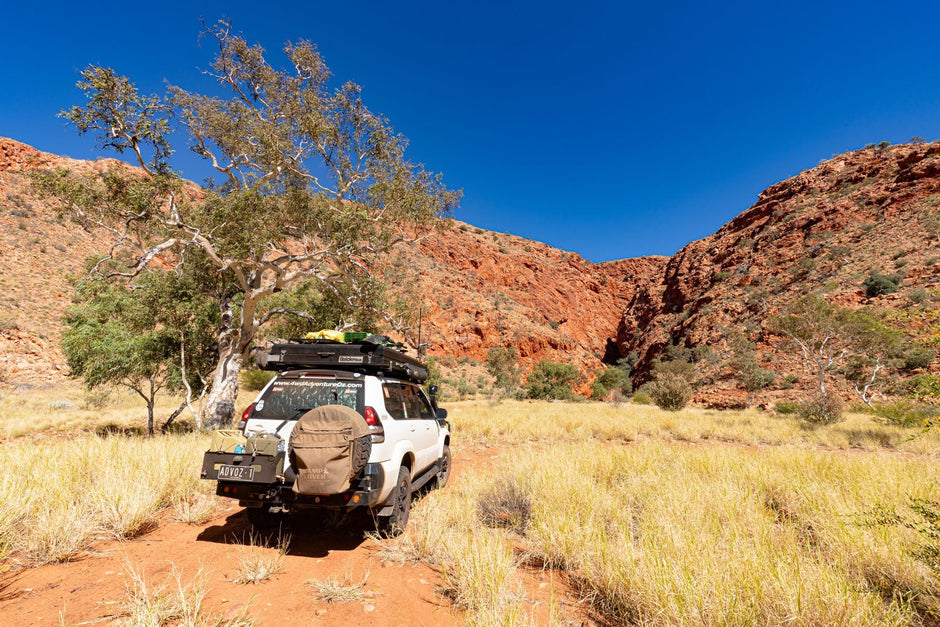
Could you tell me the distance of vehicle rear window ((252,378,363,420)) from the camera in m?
4.85

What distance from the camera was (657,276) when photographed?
8744 centimetres

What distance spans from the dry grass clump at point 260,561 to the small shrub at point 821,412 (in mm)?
20623

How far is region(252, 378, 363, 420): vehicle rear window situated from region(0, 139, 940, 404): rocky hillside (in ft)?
41.9

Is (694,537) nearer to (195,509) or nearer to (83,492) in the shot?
(195,509)

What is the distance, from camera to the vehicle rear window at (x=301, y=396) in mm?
4848

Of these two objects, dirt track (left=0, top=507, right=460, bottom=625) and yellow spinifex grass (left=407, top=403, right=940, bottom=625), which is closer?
yellow spinifex grass (left=407, top=403, right=940, bottom=625)

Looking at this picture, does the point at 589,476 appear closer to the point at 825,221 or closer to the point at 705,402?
the point at 705,402

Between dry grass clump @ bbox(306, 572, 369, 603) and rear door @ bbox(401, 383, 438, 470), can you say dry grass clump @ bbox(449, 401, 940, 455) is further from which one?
dry grass clump @ bbox(306, 572, 369, 603)

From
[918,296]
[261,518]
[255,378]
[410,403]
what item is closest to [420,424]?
[410,403]

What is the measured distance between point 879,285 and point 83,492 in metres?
47.6

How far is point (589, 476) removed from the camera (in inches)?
258

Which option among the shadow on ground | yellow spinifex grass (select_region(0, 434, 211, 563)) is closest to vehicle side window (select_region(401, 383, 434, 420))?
the shadow on ground

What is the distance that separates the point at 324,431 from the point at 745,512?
4923mm

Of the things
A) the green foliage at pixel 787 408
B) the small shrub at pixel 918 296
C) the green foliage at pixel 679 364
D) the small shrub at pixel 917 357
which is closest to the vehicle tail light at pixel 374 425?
the green foliage at pixel 787 408
